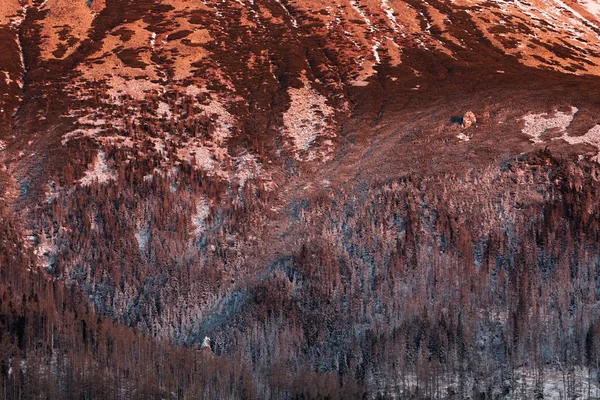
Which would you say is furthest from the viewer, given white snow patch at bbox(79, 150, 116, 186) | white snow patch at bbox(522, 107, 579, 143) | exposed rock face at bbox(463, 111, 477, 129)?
exposed rock face at bbox(463, 111, 477, 129)

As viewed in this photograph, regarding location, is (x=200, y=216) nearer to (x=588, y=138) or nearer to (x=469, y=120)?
(x=469, y=120)

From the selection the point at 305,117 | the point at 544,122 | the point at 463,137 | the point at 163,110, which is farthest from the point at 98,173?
the point at 544,122

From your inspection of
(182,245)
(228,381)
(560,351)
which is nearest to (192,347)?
(228,381)

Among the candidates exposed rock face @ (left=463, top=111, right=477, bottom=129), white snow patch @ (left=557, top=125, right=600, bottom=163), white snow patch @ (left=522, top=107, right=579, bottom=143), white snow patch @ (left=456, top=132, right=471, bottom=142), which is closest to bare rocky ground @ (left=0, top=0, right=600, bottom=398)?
white snow patch @ (left=557, top=125, right=600, bottom=163)

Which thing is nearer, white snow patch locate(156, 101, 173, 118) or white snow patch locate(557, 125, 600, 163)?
white snow patch locate(557, 125, 600, 163)

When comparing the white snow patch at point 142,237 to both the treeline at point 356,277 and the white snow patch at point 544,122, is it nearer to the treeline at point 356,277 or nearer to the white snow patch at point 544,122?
the treeline at point 356,277

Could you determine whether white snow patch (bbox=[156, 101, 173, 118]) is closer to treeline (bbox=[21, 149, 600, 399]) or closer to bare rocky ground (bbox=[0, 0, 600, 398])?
bare rocky ground (bbox=[0, 0, 600, 398])

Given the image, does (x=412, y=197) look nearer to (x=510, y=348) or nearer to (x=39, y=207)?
(x=510, y=348)

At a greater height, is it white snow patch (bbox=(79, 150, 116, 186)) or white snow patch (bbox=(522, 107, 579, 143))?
white snow patch (bbox=(522, 107, 579, 143))
